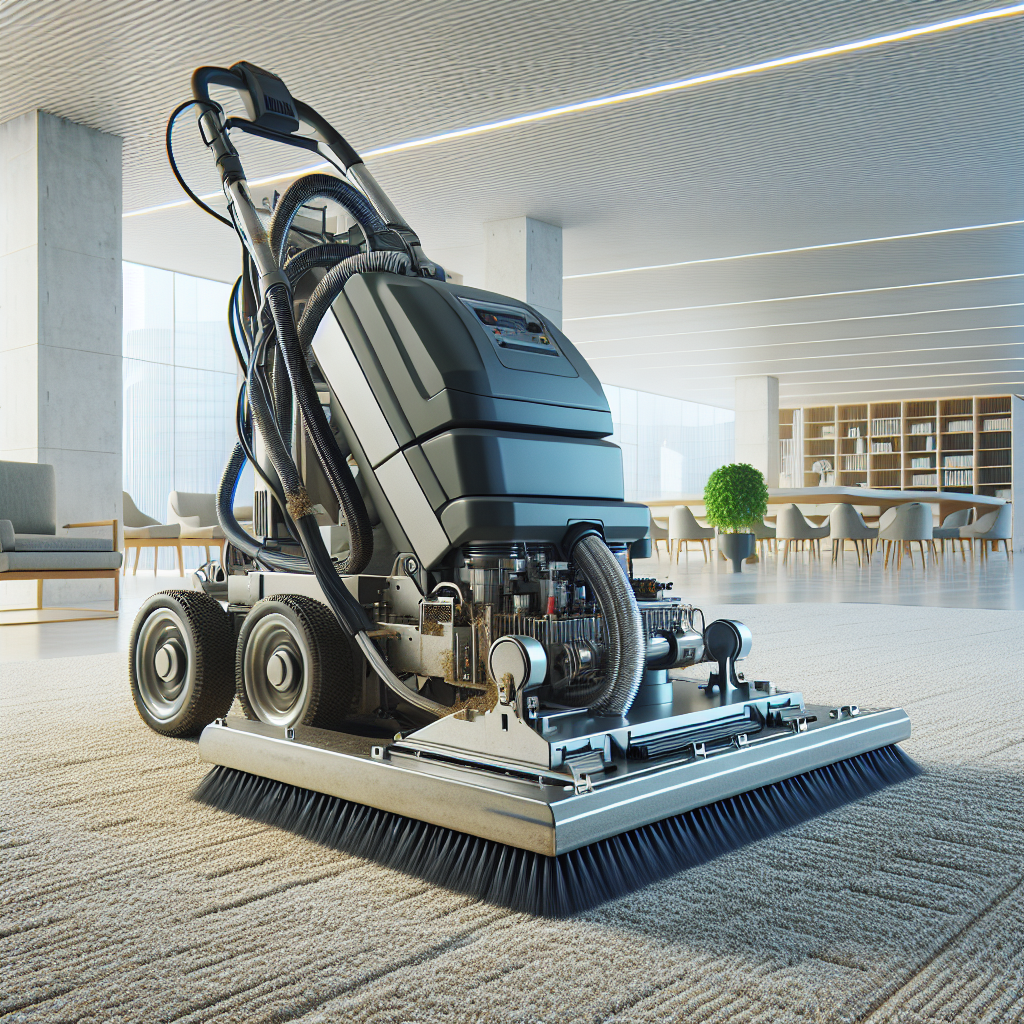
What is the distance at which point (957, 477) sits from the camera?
64.7 ft

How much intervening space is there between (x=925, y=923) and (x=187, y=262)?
10084 millimetres

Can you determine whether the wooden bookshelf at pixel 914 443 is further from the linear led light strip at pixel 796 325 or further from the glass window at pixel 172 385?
the glass window at pixel 172 385

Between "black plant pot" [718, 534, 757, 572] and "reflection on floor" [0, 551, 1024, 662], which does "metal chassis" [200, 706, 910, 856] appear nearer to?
"reflection on floor" [0, 551, 1024, 662]

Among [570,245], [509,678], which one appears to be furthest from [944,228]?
[509,678]

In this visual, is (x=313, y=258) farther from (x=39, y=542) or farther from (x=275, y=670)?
(x=39, y=542)

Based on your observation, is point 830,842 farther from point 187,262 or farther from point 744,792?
point 187,262

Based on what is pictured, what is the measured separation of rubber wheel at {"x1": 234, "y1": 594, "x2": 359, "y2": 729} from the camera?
1597mm

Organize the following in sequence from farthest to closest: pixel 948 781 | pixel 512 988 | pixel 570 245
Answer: pixel 570 245 → pixel 948 781 → pixel 512 988

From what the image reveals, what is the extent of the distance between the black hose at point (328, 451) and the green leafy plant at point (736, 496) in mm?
7969

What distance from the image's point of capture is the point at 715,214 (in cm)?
827

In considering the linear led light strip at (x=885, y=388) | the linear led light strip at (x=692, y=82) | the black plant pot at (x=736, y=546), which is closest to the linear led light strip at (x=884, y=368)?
the linear led light strip at (x=885, y=388)

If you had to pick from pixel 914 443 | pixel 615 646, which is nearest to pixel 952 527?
pixel 914 443

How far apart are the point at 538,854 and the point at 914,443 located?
822 inches

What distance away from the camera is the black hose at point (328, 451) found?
5.35 ft
